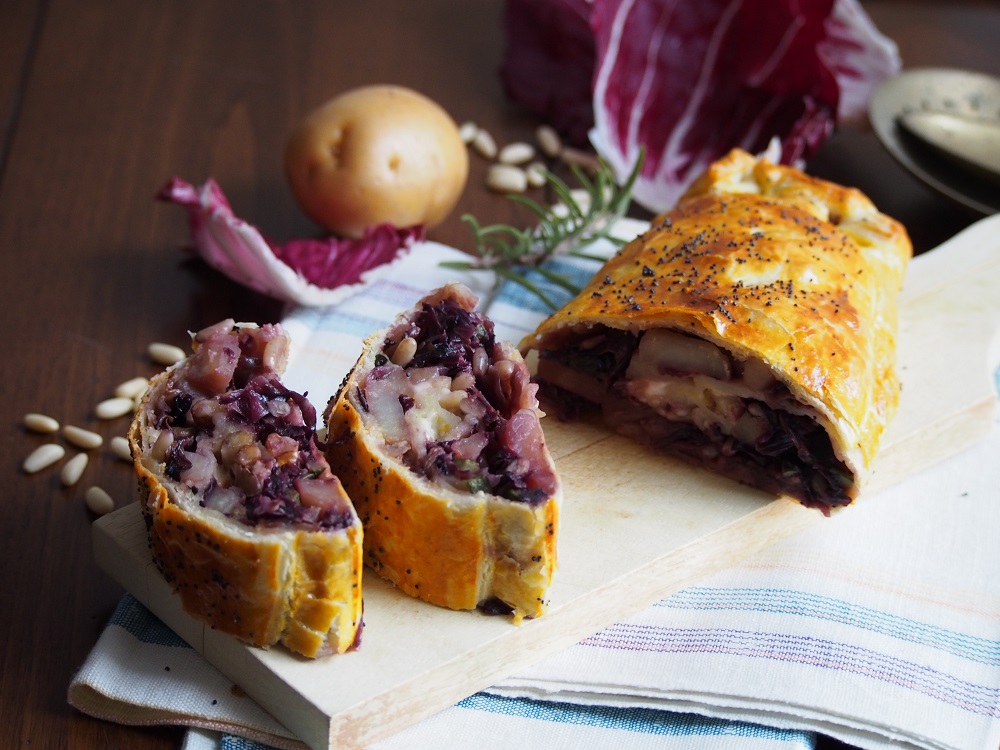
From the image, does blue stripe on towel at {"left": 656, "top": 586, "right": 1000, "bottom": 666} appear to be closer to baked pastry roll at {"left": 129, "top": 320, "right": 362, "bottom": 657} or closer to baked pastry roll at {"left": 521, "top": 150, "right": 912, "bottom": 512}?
baked pastry roll at {"left": 521, "top": 150, "right": 912, "bottom": 512}

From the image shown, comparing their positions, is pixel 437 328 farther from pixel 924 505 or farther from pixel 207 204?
pixel 924 505

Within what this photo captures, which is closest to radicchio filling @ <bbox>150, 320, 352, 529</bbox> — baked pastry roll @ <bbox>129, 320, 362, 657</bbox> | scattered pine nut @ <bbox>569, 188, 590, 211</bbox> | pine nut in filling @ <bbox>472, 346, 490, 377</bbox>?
baked pastry roll @ <bbox>129, 320, 362, 657</bbox>

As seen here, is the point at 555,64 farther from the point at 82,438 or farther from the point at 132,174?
the point at 82,438

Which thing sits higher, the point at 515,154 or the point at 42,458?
the point at 515,154

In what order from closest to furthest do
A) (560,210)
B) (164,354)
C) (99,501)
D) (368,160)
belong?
(99,501) < (164,354) < (368,160) < (560,210)

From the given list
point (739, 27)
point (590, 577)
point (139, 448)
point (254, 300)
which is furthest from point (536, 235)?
point (139, 448)

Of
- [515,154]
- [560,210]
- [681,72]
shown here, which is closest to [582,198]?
[560,210]
